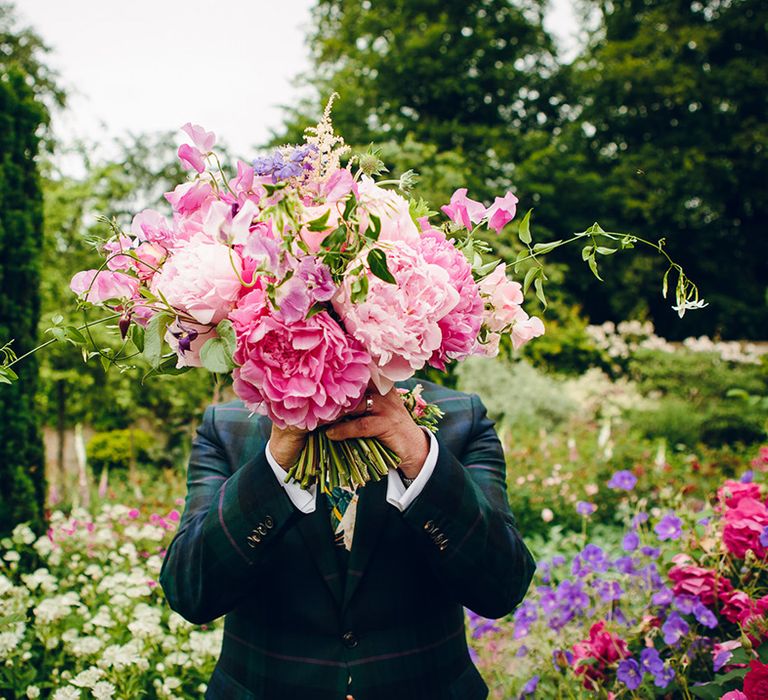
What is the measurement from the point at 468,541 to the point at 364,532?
0.81ft

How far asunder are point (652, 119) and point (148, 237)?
2223 cm

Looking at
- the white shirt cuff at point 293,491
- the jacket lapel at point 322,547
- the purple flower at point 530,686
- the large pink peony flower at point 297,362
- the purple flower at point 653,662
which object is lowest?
the purple flower at point 530,686

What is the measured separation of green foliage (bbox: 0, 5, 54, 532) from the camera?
14.1 feet

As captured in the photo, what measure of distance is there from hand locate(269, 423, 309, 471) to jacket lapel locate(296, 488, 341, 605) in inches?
6.9

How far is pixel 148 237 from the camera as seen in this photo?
4.46 ft

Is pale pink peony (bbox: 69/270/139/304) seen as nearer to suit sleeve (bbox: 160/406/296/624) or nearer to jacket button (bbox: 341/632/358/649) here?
suit sleeve (bbox: 160/406/296/624)

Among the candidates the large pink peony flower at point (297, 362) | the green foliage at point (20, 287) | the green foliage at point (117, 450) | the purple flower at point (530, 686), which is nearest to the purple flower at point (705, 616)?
the purple flower at point (530, 686)

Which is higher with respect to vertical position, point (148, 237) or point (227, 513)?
point (148, 237)

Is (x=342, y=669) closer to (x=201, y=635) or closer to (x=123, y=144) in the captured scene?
(x=201, y=635)

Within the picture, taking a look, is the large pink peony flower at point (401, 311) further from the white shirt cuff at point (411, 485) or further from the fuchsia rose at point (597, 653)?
the fuchsia rose at point (597, 653)

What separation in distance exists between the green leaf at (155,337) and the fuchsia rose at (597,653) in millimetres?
1798

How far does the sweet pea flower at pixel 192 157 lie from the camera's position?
128 cm

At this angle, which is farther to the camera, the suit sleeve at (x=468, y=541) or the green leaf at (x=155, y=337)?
the suit sleeve at (x=468, y=541)

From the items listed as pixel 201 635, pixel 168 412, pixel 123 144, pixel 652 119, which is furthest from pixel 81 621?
pixel 652 119
